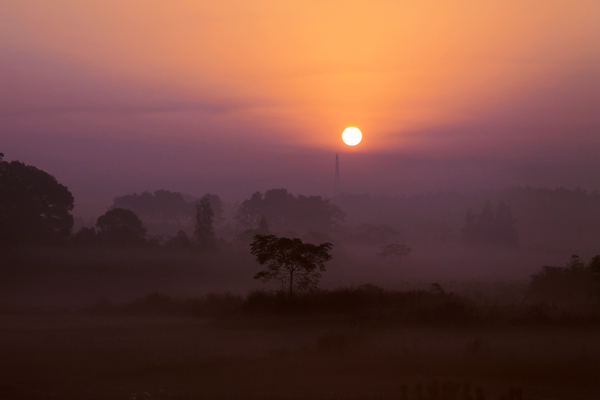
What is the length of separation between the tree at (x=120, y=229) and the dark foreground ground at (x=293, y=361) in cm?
5121

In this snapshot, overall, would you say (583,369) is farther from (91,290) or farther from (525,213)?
(525,213)

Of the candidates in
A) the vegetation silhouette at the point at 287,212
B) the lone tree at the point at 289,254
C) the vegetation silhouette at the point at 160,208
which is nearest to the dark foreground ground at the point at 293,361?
the lone tree at the point at 289,254

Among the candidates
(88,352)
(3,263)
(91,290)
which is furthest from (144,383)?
(3,263)

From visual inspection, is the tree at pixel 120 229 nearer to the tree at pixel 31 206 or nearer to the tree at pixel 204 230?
the tree at pixel 31 206

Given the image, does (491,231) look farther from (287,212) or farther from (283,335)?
(283,335)

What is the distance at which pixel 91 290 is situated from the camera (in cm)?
5666

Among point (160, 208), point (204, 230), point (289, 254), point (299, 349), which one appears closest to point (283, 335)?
point (299, 349)

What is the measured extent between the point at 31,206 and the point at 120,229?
13.5 metres

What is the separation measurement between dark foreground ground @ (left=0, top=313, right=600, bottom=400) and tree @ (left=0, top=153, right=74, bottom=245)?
47.0 metres

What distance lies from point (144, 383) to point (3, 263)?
5564 centimetres

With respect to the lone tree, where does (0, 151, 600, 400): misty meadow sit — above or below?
below

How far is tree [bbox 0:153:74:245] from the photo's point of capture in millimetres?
68062

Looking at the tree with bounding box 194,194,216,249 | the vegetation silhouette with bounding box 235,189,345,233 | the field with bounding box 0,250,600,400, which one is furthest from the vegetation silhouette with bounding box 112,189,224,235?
the field with bounding box 0,250,600,400

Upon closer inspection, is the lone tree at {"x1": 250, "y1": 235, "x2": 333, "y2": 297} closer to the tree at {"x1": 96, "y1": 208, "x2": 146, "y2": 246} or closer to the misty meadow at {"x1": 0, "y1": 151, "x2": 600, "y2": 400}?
the misty meadow at {"x1": 0, "y1": 151, "x2": 600, "y2": 400}
